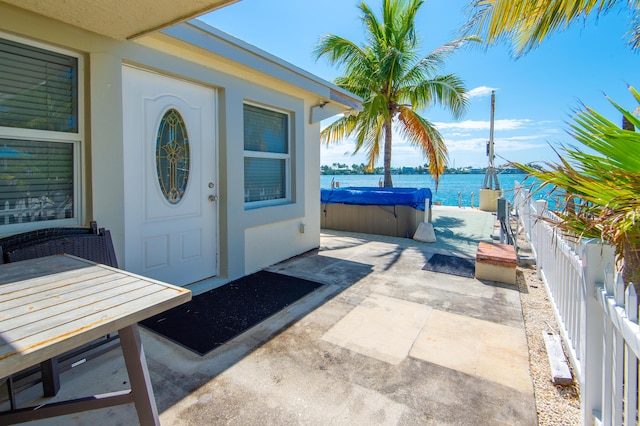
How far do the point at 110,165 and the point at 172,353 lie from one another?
171 cm

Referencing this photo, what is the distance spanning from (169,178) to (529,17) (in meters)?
5.09

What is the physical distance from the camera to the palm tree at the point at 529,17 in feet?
12.7

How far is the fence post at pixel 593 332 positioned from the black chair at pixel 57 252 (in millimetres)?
3018

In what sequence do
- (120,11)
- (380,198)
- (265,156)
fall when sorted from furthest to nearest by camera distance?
(380,198)
(265,156)
(120,11)

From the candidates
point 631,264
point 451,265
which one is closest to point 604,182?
point 631,264

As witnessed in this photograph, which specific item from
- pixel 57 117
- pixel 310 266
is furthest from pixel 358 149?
pixel 57 117

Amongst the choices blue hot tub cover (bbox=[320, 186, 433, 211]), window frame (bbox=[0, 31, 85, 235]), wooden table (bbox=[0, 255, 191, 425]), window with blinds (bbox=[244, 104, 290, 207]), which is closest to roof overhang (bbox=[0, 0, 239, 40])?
window frame (bbox=[0, 31, 85, 235])

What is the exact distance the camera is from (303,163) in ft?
18.1

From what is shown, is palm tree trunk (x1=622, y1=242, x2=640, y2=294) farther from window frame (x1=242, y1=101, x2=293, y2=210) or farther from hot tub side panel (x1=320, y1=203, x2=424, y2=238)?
hot tub side panel (x1=320, y1=203, x2=424, y2=238)

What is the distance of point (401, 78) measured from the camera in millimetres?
9633

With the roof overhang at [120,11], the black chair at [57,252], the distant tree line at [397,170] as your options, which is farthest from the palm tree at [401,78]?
the black chair at [57,252]

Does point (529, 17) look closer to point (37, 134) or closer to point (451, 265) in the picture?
point (451, 265)

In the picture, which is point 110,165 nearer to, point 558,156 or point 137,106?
point 137,106

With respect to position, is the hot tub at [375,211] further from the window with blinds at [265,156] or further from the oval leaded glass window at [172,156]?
the oval leaded glass window at [172,156]
